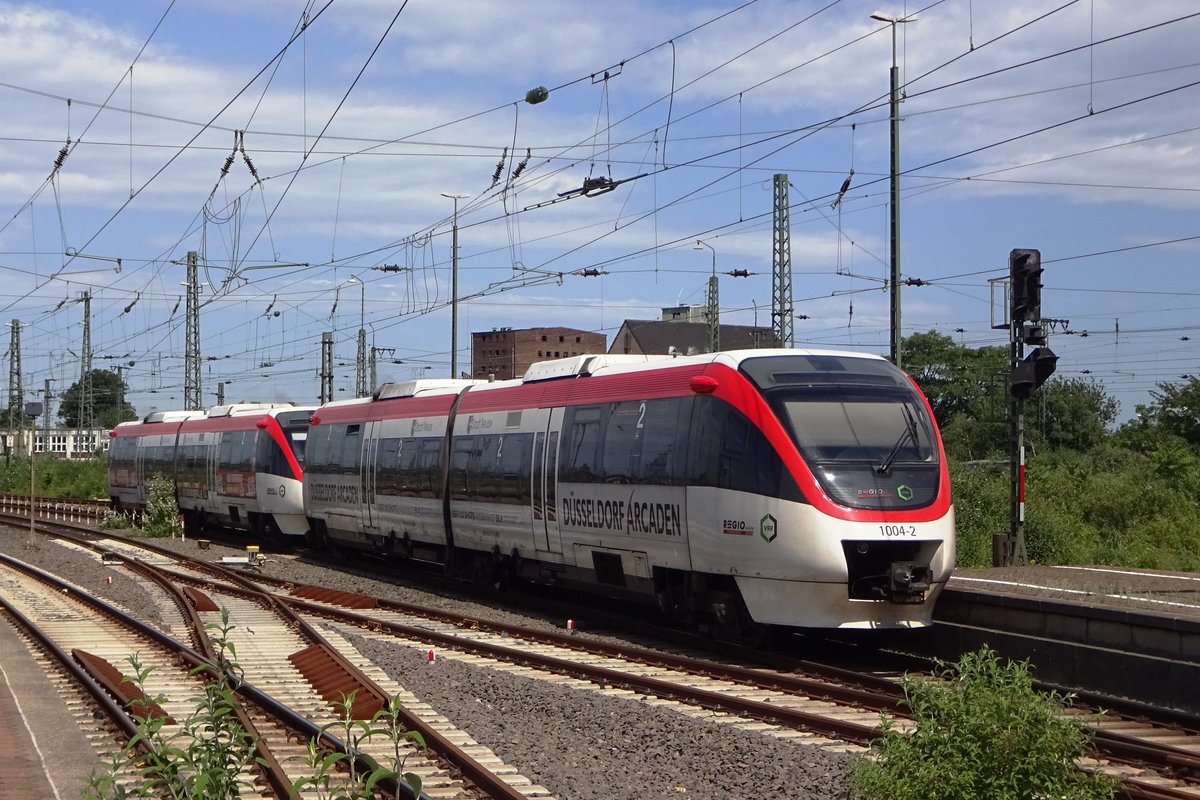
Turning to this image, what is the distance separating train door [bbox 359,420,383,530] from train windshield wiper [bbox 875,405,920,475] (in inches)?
575

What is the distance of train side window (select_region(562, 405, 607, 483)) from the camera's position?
60.2 feet

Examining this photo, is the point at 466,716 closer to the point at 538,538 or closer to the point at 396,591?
the point at 538,538

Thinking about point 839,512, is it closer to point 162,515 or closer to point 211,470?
point 211,470

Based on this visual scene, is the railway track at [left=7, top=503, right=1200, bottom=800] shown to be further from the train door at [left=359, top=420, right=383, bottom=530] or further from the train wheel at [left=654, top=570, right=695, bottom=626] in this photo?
the train door at [left=359, top=420, right=383, bottom=530]

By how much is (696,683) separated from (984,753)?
6.52 meters

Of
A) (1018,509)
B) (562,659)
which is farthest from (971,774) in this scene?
(1018,509)

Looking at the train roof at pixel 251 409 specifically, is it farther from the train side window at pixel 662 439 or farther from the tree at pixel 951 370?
the tree at pixel 951 370

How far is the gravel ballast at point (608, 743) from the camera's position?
9289 mm

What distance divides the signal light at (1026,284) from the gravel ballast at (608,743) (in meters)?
8.33

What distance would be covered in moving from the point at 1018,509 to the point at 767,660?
6024mm

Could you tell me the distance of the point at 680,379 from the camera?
16391 millimetres

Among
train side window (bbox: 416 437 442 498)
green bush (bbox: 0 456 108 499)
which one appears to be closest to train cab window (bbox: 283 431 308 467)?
train side window (bbox: 416 437 442 498)

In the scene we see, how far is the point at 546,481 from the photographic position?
19.8m

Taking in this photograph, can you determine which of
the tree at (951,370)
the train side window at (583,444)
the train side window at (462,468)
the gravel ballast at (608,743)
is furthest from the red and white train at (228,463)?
the tree at (951,370)
